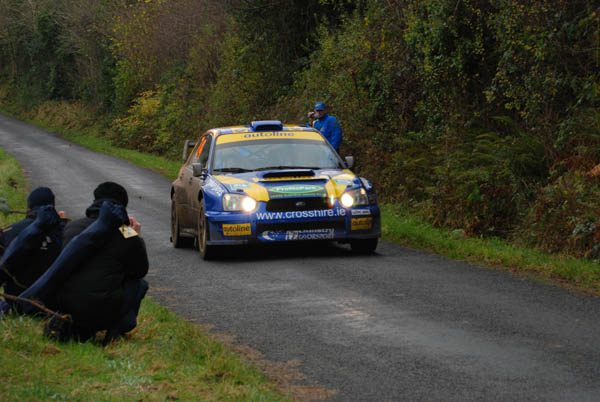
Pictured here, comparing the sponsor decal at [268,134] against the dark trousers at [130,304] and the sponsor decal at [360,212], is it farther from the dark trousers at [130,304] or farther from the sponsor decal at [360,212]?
the dark trousers at [130,304]

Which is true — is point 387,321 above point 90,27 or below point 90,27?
below

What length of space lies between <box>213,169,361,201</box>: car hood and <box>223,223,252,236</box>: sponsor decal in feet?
1.31

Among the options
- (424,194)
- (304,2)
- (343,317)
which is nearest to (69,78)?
(304,2)

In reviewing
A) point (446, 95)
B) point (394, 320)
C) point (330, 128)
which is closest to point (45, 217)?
point (394, 320)

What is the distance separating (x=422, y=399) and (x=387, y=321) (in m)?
2.54

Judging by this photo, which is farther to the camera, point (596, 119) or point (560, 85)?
point (560, 85)

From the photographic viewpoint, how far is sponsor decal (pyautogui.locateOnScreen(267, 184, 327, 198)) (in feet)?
41.4

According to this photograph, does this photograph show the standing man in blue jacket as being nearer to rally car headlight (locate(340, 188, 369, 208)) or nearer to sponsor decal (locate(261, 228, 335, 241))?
rally car headlight (locate(340, 188, 369, 208))

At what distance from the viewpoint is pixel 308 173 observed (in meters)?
13.2

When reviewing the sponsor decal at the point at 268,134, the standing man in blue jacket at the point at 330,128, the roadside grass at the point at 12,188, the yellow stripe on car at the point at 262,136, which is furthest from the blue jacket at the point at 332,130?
the roadside grass at the point at 12,188

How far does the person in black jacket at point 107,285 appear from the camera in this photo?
7152 millimetres

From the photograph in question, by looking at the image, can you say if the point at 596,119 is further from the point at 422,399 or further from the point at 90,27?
the point at 90,27

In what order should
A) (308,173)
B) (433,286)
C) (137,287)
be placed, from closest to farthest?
(137,287)
(433,286)
(308,173)

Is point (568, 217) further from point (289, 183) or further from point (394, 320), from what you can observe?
point (394, 320)
